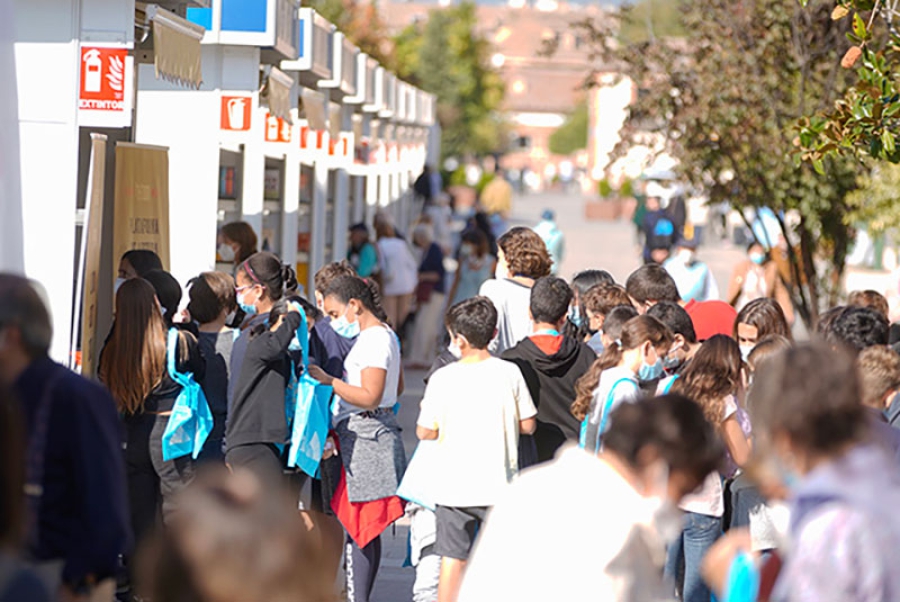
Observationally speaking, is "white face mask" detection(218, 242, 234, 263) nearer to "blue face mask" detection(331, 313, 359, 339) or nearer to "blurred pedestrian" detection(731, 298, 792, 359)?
"blue face mask" detection(331, 313, 359, 339)

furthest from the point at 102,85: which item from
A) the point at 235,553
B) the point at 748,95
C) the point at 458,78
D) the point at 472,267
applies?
the point at 458,78

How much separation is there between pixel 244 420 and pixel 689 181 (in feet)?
24.6

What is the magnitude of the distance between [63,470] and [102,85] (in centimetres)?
403

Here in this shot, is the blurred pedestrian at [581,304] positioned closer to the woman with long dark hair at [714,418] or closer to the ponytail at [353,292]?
the ponytail at [353,292]

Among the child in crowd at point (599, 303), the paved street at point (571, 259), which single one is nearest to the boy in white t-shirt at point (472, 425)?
the child in crowd at point (599, 303)

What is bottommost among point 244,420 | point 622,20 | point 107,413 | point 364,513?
point 364,513

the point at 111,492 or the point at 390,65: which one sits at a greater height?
the point at 390,65

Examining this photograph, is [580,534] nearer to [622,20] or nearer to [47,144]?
[47,144]

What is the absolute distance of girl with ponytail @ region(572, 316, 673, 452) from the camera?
20.0ft

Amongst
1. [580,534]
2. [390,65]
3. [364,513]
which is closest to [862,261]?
[390,65]

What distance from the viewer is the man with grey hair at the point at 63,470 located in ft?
12.8

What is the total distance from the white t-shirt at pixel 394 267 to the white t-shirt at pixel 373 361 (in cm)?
937

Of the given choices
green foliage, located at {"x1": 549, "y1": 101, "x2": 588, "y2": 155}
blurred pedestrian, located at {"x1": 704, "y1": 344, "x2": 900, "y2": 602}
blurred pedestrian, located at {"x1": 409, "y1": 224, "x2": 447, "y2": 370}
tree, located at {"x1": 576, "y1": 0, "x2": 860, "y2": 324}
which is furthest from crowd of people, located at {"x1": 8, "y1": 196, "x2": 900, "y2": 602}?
green foliage, located at {"x1": 549, "y1": 101, "x2": 588, "y2": 155}

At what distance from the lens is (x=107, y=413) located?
4.01m
